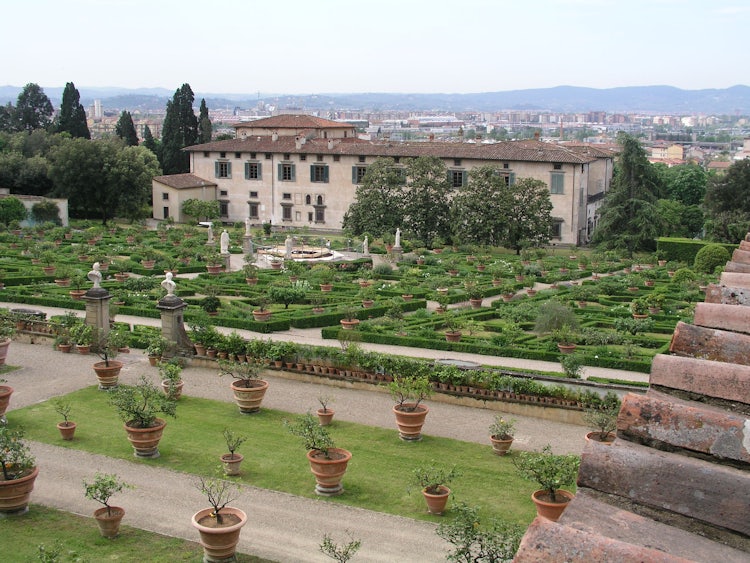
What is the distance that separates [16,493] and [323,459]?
419 centimetres

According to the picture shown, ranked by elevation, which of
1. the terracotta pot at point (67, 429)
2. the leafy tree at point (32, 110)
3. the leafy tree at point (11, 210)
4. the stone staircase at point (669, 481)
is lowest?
the terracotta pot at point (67, 429)

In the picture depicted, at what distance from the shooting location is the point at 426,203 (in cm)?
4988

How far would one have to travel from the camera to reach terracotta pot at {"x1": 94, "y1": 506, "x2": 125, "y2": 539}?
38.2 ft

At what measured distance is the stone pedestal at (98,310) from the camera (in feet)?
71.9

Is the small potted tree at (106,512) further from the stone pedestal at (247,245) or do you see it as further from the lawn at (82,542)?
the stone pedestal at (247,245)

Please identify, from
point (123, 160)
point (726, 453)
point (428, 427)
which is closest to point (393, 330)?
point (428, 427)

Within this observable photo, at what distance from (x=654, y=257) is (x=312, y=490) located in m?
33.9

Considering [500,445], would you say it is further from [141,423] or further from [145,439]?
[141,423]

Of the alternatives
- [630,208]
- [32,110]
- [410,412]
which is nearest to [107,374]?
[410,412]

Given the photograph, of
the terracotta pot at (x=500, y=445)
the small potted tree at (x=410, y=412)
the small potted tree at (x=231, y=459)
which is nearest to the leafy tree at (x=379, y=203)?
the small potted tree at (x=410, y=412)

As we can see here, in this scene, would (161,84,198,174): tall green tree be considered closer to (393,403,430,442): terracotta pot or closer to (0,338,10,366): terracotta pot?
(0,338,10,366): terracotta pot

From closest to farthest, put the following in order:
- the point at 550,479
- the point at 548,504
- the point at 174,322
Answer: the point at 548,504
the point at 550,479
the point at 174,322

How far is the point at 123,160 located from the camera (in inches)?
2222

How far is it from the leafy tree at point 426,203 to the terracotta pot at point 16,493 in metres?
37.7
